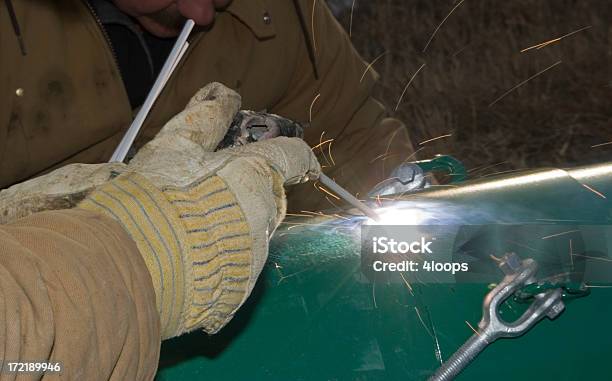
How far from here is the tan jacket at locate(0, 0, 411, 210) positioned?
1.98 m

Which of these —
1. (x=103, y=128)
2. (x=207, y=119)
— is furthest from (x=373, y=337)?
(x=103, y=128)

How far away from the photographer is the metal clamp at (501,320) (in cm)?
134

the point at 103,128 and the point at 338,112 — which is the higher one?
the point at 103,128

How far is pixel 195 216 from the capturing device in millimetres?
1101

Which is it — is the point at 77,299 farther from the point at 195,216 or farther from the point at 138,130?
the point at 138,130

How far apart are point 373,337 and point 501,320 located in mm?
204

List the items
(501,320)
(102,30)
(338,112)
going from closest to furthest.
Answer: (501,320)
(102,30)
(338,112)

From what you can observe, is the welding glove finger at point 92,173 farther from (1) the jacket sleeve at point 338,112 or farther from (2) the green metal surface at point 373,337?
(1) the jacket sleeve at point 338,112

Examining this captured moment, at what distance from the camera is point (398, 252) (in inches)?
56.6

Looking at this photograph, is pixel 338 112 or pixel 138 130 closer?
pixel 138 130

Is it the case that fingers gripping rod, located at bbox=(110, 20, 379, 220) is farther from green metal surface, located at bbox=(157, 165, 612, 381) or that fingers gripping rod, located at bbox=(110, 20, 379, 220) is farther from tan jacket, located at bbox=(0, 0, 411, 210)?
tan jacket, located at bbox=(0, 0, 411, 210)

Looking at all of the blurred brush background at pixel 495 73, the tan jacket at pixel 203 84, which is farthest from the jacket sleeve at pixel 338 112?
the blurred brush background at pixel 495 73

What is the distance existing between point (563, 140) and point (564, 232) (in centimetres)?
268

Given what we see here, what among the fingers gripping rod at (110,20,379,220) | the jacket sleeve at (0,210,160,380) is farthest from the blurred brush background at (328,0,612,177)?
the jacket sleeve at (0,210,160,380)
